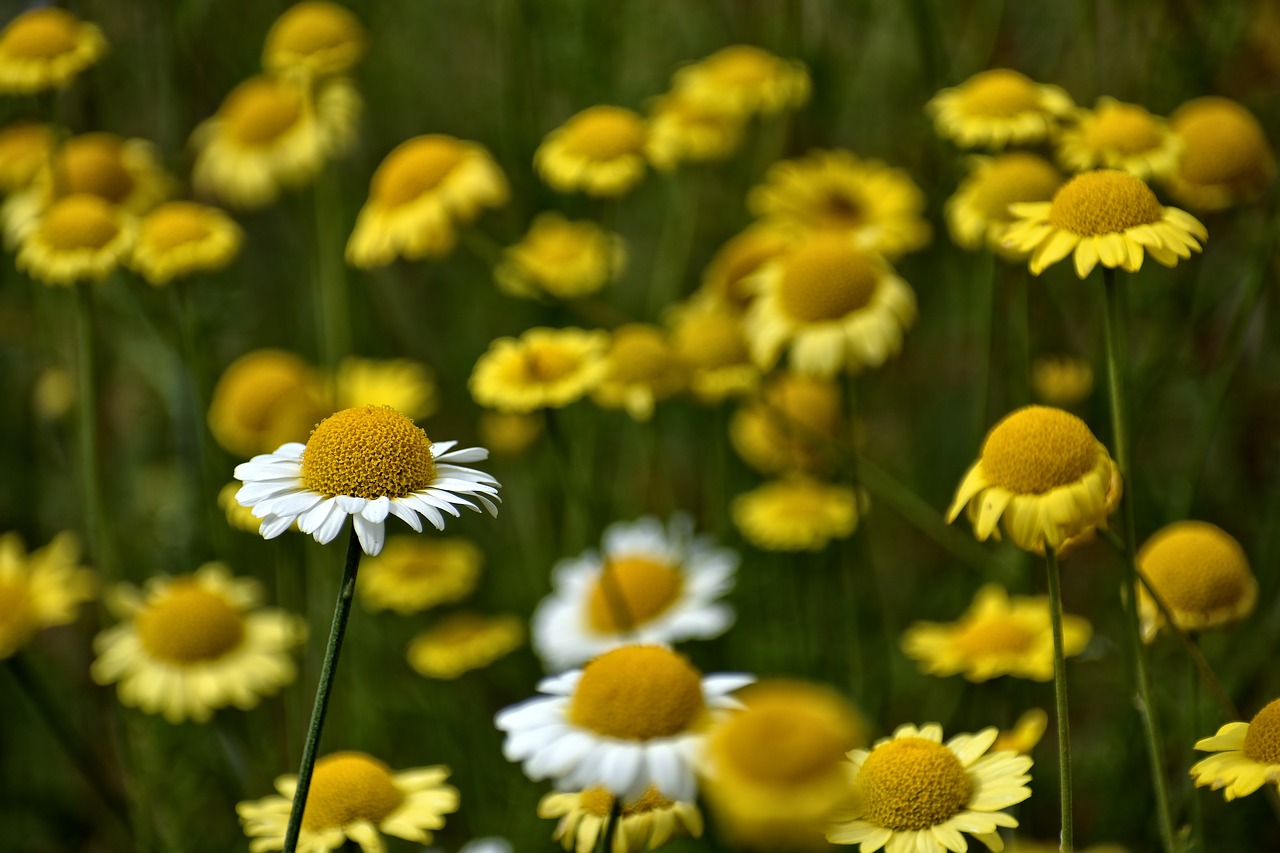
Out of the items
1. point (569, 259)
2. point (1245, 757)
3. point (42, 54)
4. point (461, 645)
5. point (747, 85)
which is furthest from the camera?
point (569, 259)

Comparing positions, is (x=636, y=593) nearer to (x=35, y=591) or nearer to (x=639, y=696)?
(x=639, y=696)

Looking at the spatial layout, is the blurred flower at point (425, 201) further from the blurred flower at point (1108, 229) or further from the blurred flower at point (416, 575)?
the blurred flower at point (1108, 229)

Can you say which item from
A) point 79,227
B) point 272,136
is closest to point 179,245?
point 79,227

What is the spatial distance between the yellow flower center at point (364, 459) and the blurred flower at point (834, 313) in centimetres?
67

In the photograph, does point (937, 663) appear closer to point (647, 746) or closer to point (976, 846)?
point (976, 846)

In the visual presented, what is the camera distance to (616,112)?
2115mm

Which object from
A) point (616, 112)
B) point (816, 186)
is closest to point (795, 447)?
point (816, 186)

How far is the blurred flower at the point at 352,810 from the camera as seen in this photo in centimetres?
114

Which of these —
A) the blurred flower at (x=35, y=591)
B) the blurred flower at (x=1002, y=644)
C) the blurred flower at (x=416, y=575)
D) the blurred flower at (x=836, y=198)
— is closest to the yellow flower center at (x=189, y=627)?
the blurred flower at (x=35, y=591)

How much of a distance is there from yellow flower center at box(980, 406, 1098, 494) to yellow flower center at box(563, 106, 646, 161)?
1.06 metres

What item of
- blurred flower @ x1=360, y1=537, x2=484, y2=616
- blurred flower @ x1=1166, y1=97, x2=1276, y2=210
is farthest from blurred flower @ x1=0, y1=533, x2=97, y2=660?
blurred flower @ x1=1166, y1=97, x2=1276, y2=210

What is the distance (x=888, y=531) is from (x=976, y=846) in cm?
124

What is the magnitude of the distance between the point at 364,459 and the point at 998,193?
0.98 m

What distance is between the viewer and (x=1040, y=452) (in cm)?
→ 108
